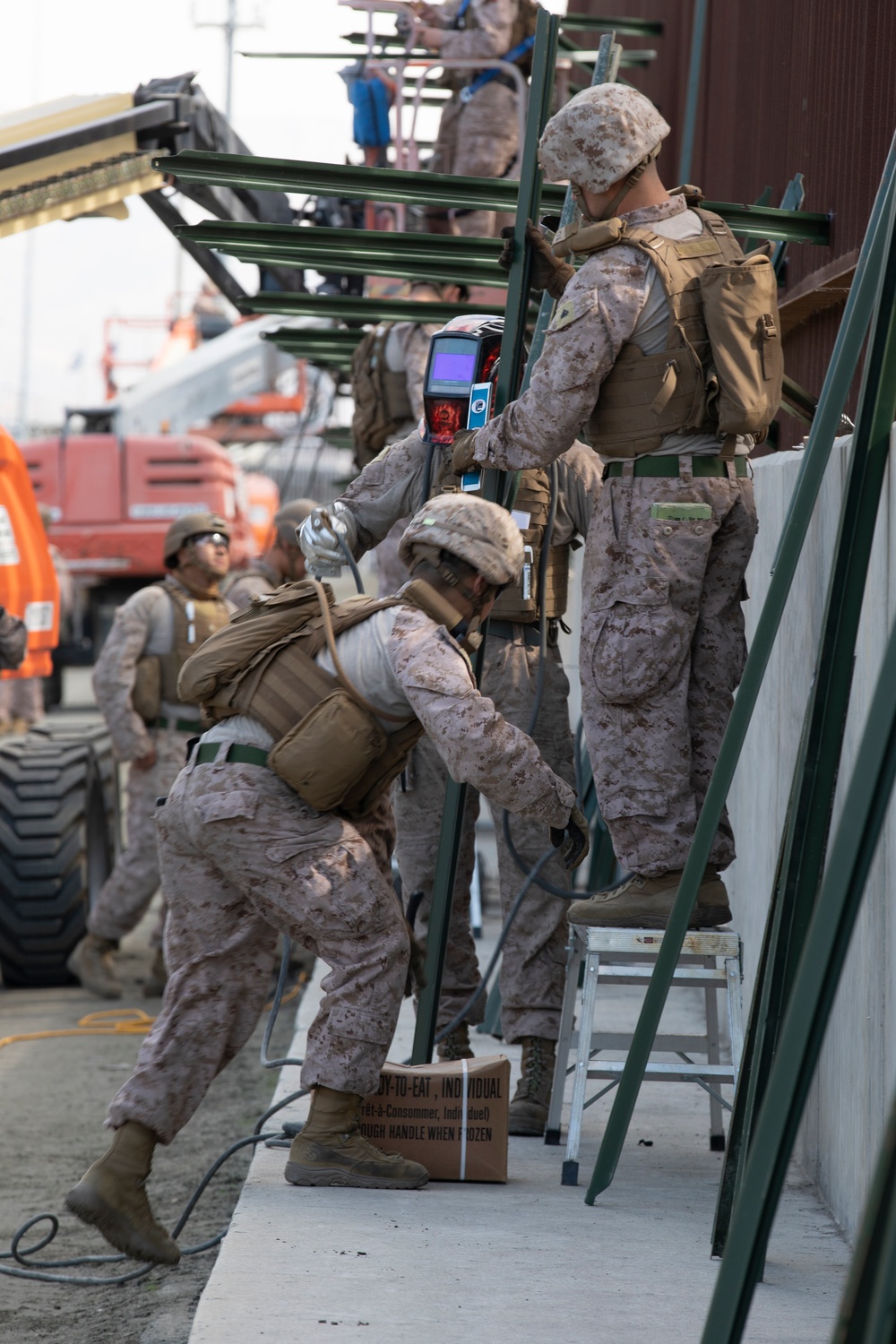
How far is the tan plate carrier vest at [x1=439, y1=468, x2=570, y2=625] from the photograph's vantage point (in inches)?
203

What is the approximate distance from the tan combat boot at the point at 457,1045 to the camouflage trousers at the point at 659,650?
1.27 metres

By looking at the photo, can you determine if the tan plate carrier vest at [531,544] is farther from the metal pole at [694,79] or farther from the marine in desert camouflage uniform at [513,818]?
the metal pole at [694,79]

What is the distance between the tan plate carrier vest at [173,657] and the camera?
29.1ft

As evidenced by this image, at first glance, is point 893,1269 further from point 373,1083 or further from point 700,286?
point 700,286

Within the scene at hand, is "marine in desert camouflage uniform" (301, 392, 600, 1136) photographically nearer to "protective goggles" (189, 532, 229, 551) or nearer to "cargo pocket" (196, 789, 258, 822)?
"cargo pocket" (196, 789, 258, 822)

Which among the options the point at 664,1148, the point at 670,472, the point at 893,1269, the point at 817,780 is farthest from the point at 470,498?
the point at 893,1269

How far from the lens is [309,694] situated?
418 centimetres

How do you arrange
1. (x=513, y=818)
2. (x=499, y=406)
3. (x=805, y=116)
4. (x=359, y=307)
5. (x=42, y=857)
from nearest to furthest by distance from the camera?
1. (x=499, y=406)
2. (x=513, y=818)
3. (x=805, y=116)
4. (x=359, y=307)
5. (x=42, y=857)

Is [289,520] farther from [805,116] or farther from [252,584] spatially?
[805,116]

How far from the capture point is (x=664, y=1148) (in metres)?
4.97

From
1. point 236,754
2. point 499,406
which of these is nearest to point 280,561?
point 499,406

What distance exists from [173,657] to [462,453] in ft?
14.2

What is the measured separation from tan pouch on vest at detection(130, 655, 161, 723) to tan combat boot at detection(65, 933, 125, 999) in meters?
1.22

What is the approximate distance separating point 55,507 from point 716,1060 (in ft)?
59.3
